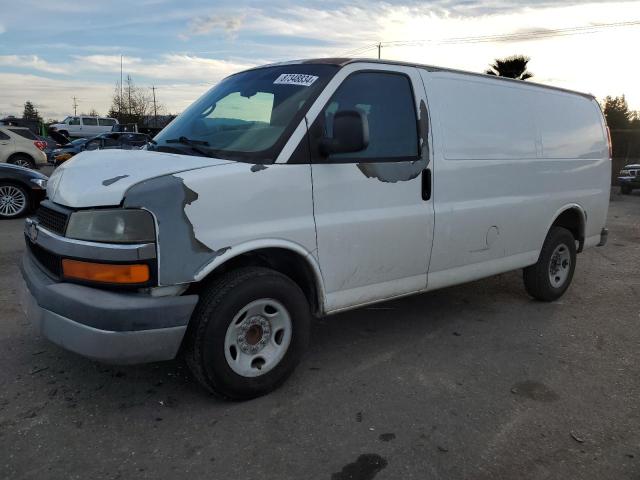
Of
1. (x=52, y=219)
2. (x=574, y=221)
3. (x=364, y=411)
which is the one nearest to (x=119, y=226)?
(x=52, y=219)

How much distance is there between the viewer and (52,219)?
3221 millimetres

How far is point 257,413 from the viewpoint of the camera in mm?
3203

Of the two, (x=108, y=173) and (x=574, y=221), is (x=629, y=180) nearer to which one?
(x=574, y=221)

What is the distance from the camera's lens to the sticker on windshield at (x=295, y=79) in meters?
3.55

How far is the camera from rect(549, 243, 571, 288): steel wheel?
5.53 meters

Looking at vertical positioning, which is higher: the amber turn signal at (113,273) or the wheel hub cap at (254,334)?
the amber turn signal at (113,273)

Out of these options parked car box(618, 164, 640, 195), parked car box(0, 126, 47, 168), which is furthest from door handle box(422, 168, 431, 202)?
parked car box(618, 164, 640, 195)

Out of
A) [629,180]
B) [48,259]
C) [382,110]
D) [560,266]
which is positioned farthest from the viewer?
[629,180]

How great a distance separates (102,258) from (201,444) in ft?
3.58

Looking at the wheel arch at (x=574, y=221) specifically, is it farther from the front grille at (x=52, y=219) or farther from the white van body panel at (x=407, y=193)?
the front grille at (x=52, y=219)

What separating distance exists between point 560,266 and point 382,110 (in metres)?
2.95

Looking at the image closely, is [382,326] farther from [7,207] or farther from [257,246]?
[7,207]

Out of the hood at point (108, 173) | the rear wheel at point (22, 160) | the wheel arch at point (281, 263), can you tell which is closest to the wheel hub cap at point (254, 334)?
the wheel arch at point (281, 263)

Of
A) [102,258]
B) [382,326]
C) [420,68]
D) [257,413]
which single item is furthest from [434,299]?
[102,258]
